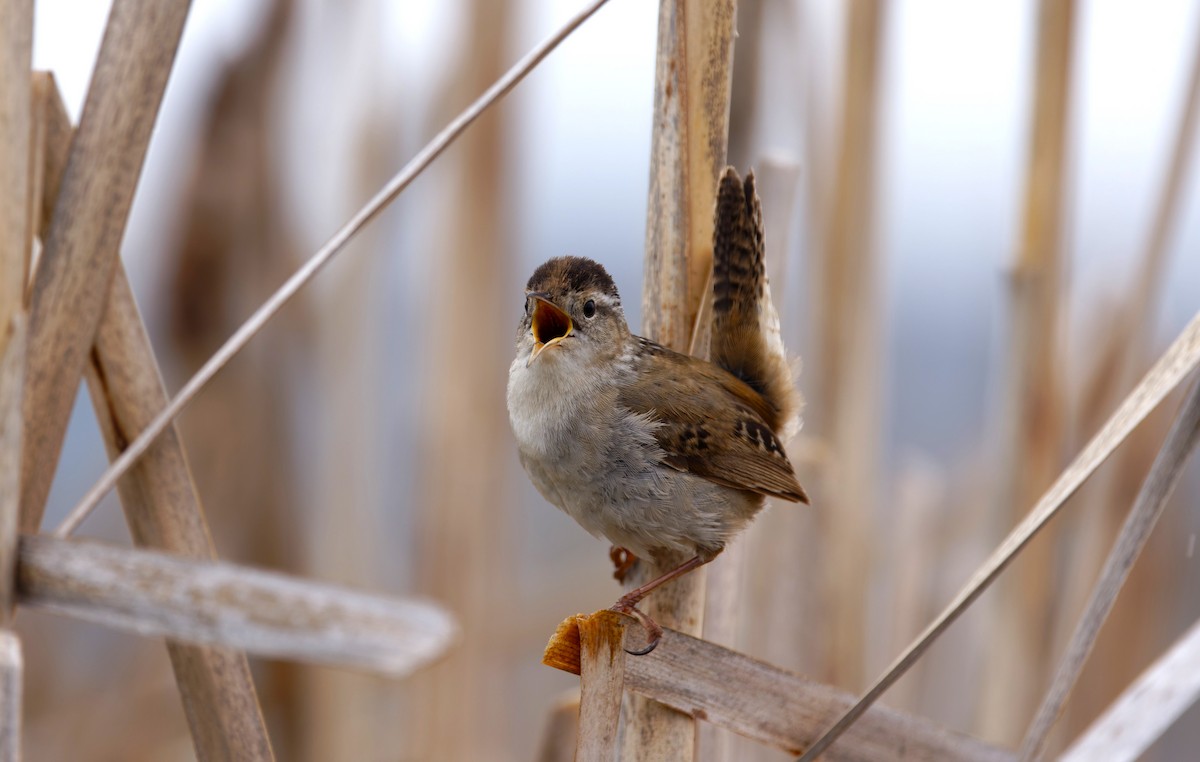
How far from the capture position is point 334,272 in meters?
2.34

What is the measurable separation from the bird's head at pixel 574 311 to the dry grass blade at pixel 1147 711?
84 cm

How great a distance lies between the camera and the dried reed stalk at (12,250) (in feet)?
2.90

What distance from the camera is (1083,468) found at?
1.01 m

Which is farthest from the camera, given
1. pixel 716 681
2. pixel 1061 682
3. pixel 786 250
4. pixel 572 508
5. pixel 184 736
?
pixel 184 736

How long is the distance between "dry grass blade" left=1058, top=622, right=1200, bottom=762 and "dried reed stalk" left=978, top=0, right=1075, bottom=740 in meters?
1.04

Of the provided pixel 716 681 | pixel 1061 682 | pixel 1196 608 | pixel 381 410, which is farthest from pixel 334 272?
pixel 1196 608

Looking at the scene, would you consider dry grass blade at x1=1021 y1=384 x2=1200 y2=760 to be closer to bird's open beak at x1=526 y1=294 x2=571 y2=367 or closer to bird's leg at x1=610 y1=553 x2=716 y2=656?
bird's leg at x1=610 y1=553 x2=716 y2=656

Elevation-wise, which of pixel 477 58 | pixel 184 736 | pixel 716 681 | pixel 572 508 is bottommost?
pixel 184 736

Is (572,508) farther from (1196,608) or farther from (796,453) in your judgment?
(1196,608)

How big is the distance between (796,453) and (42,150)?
1.49 m

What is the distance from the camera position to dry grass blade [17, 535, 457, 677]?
71cm

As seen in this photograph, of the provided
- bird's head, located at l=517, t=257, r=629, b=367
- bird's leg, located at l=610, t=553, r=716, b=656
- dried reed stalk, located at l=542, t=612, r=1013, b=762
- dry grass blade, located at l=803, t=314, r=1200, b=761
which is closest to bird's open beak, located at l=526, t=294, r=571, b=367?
bird's head, located at l=517, t=257, r=629, b=367

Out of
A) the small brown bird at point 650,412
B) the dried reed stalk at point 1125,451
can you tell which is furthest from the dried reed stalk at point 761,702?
the dried reed stalk at point 1125,451

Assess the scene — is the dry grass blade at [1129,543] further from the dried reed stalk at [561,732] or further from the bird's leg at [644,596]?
the dried reed stalk at [561,732]
